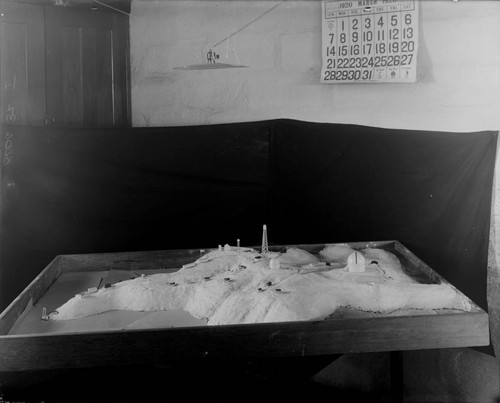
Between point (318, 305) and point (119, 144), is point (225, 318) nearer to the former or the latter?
point (318, 305)

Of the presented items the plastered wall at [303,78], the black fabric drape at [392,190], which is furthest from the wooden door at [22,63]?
the black fabric drape at [392,190]

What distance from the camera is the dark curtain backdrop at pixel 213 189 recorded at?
4.11m

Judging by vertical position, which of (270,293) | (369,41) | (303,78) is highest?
(369,41)

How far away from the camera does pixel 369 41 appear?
418 cm

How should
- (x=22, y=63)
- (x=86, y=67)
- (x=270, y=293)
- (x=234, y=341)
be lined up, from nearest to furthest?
(x=234, y=341)
(x=270, y=293)
(x=22, y=63)
(x=86, y=67)

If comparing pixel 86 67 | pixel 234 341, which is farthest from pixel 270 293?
pixel 86 67

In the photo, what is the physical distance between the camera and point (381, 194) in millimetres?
4184

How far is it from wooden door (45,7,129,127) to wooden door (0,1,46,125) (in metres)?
0.06

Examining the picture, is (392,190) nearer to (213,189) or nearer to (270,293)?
(213,189)

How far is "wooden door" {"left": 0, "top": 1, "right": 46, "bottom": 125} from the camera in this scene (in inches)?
160

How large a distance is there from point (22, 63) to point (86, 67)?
0.46 m

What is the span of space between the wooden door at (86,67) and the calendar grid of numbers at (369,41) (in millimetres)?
1564

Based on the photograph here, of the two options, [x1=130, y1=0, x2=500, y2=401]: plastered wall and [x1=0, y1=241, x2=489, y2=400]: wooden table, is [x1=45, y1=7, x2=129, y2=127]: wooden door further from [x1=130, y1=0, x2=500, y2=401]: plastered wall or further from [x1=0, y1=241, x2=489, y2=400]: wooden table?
[x1=0, y1=241, x2=489, y2=400]: wooden table

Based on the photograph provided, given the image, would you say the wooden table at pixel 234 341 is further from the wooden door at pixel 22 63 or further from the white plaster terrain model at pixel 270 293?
the wooden door at pixel 22 63
